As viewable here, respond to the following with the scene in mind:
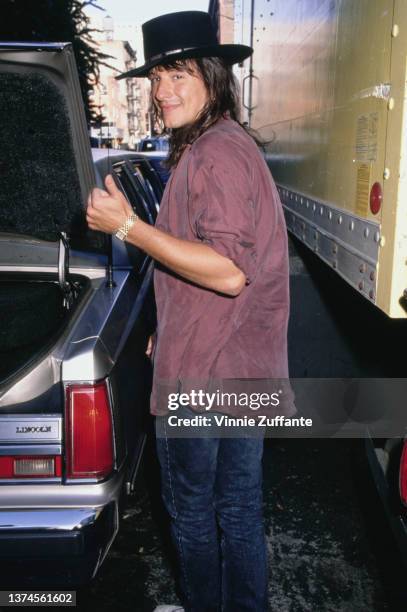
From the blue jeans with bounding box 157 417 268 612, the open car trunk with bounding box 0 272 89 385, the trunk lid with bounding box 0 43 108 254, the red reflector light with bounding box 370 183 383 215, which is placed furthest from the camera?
the open car trunk with bounding box 0 272 89 385

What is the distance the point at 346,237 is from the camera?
79.2 inches

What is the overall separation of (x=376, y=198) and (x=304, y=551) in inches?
74.7

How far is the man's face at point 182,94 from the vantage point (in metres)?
1.81

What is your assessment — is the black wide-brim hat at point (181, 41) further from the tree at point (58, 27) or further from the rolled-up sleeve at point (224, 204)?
the tree at point (58, 27)

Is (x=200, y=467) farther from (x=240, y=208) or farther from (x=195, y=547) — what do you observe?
(x=240, y=208)

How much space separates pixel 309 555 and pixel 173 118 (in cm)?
212

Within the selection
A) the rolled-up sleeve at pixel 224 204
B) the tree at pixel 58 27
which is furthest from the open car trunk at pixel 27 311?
the tree at pixel 58 27

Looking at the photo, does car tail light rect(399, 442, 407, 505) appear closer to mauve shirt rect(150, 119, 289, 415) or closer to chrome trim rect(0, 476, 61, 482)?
mauve shirt rect(150, 119, 289, 415)

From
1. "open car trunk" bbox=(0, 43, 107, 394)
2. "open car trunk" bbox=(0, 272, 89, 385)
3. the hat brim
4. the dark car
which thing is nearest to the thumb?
the hat brim

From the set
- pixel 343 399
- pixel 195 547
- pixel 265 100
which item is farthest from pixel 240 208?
pixel 265 100

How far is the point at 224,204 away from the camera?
1540 mm

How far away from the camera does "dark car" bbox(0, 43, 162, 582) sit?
195 centimetres

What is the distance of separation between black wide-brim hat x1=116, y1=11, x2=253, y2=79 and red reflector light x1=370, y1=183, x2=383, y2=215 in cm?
61

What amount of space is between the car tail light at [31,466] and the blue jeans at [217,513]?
0.36 m
